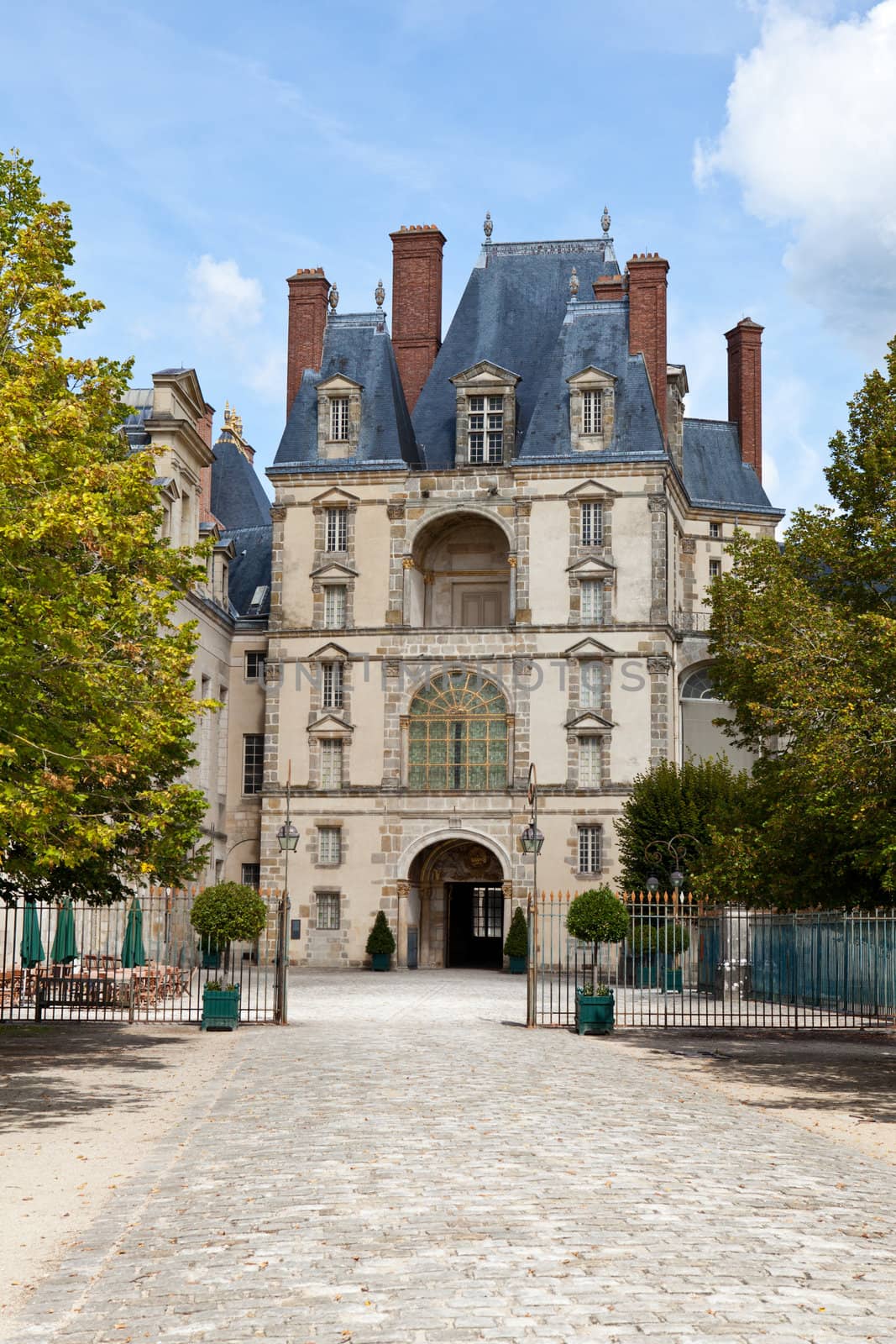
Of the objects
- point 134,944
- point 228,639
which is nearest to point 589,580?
point 228,639

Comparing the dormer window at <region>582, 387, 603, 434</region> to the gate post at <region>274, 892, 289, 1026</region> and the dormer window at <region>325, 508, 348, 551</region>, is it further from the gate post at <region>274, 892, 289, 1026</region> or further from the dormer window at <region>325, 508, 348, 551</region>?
the gate post at <region>274, 892, 289, 1026</region>

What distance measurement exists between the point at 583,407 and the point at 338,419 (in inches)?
308

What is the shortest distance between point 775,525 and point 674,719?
11487 mm

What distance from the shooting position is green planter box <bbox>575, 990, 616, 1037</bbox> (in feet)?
81.9

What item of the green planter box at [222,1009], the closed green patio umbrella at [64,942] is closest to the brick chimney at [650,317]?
the closed green patio umbrella at [64,942]

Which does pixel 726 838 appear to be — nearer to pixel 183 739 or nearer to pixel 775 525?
pixel 183 739

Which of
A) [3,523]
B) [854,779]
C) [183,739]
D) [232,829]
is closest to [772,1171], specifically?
[854,779]

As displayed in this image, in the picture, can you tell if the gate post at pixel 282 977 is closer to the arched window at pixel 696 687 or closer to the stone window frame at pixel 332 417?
the stone window frame at pixel 332 417

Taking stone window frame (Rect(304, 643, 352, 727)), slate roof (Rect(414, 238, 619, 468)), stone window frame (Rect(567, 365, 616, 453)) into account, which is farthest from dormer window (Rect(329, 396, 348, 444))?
stone window frame (Rect(567, 365, 616, 453))

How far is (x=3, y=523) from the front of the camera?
14070 mm

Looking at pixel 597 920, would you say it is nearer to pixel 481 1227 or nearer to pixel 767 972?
pixel 767 972

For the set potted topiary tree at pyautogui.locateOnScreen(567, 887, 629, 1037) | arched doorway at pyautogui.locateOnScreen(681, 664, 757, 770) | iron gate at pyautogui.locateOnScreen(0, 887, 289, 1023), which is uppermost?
arched doorway at pyautogui.locateOnScreen(681, 664, 757, 770)

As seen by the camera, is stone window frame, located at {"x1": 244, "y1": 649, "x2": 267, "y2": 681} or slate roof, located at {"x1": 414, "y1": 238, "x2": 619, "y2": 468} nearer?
slate roof, located at {"x1": 414, "y1": 238, "x2": 619, "y2": 468}

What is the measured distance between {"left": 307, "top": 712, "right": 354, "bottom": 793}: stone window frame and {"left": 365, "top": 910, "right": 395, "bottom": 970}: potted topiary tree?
4418 mm
